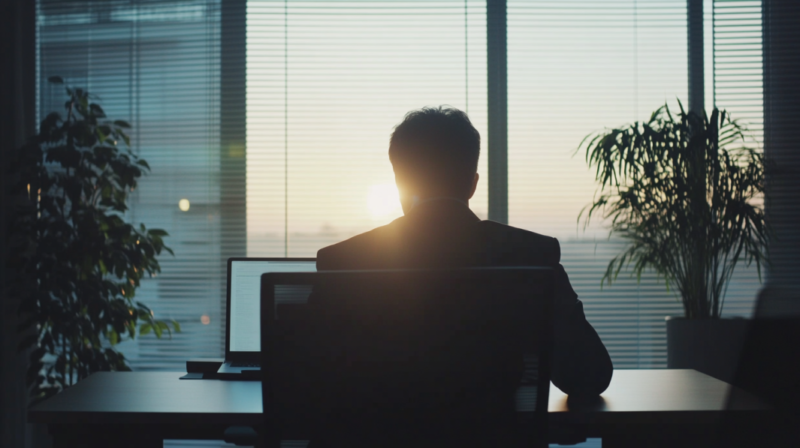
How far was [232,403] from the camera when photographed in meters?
1.34

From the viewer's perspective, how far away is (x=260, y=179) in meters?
3.16

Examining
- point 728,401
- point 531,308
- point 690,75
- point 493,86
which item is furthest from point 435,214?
point 690,75

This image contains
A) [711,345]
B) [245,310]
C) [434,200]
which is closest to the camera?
[434,200]

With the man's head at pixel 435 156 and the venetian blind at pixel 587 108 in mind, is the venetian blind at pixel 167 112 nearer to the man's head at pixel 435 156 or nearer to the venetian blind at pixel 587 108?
the venetian blind at pixel 587 108

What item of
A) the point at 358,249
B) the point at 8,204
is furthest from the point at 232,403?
the point at 8,204

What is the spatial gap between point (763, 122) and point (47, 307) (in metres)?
3.74

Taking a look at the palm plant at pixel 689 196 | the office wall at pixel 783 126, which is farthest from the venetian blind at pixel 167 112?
the office wall at pixel 783 126

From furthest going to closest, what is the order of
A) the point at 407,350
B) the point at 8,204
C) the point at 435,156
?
the point at 8,204
the point at 435,156
the point at 407,350

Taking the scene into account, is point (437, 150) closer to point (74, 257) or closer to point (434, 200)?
point (434, 200)

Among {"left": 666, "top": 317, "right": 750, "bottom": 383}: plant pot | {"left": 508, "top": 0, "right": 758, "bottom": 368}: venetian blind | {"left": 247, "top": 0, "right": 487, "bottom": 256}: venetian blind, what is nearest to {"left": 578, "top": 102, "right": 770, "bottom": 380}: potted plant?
{"left": 666, "top": 317, "right": 750, "bottom": 383}: plant pot

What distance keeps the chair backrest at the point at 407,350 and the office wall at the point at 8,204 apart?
2.83m

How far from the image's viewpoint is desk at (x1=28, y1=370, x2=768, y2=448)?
4.04ft

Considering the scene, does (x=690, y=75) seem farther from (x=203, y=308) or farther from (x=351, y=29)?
(x=203, y=308)

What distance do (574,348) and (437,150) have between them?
525 mm
